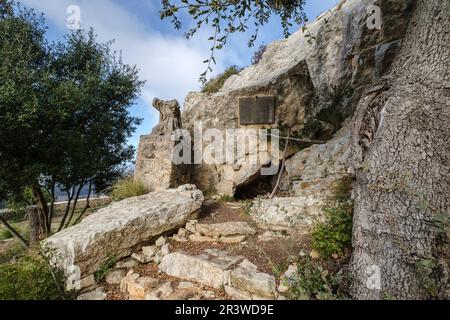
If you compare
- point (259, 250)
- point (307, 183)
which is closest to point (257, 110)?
point (307, 183)

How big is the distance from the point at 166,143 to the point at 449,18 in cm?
569

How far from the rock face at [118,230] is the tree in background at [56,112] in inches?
92.7

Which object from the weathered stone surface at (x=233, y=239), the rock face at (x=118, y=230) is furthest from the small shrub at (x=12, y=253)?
the weathered stone surface at (x=233, y=239)

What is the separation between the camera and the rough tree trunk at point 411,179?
2240 mm

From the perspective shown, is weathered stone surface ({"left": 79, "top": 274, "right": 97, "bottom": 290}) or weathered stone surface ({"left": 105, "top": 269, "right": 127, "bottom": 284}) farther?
weathered stone surface ({"left": 105, "top": 269, "right": 127, "bottom": 284})

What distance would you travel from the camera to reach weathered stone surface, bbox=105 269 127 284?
136 inches

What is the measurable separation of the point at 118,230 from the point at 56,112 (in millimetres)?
3438

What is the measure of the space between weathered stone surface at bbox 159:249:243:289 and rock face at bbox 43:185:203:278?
2.18 ft

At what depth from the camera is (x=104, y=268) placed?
357 centimetres

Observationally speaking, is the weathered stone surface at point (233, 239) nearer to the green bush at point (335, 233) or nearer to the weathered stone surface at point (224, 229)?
the weathered stone surface at point (224, 229)

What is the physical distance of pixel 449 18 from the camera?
2625mm

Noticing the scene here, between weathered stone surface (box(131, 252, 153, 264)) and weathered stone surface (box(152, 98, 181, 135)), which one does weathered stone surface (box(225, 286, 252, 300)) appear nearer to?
weathered stone surface (box(131, 252, 153, 264))

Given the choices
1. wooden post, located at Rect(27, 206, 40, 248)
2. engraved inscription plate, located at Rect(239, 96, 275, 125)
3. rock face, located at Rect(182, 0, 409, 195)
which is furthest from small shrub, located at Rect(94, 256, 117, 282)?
engraved inscription plate, located at Rect(239, 96, 275, 125)

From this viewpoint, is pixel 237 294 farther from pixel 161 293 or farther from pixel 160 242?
pixel 160 242
